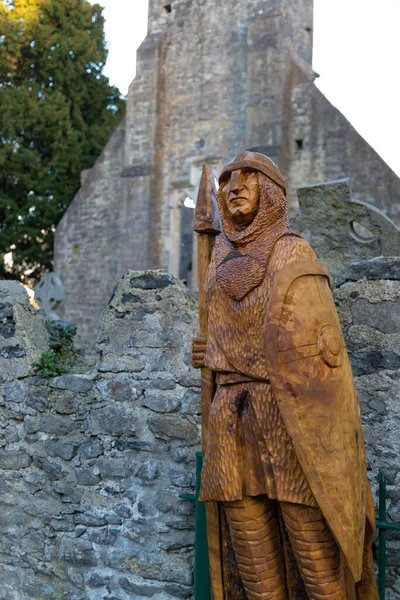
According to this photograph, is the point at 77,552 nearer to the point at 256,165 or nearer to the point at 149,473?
the point at 149,473

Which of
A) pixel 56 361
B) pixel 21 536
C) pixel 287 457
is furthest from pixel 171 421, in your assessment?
pixel 287 457

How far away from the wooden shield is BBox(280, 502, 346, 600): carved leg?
9cm

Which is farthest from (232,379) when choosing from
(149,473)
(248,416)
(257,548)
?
(149,473)

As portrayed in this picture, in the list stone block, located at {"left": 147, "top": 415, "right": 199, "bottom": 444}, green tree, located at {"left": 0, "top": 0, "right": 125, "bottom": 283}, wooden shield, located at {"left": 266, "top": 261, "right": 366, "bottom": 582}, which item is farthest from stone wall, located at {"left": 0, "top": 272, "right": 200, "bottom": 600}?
green tree, located at {"left": 0, "top": 0, "right": 125, "bottom": 283}

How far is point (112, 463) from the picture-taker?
13.5 feet

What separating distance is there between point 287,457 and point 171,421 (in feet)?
5.21

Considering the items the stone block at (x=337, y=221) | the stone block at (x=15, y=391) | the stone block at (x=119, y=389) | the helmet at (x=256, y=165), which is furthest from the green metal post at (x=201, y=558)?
the stone block at (x=337, y=221)

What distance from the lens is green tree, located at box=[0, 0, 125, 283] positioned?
58.1ft

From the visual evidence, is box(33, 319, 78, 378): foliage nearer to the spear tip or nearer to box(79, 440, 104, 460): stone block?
box(79, 440, 104, 460): stone block

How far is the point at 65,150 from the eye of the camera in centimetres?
1828

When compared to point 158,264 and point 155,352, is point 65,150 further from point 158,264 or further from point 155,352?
point 155,352

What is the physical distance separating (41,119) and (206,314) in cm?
1602

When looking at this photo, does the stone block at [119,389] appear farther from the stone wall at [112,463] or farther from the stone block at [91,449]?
the stone block at [91,449]

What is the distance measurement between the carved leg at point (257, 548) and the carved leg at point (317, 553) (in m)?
0.14
